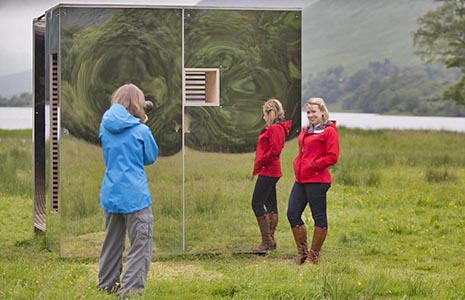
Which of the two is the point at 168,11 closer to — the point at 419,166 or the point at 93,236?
the point at 93,236

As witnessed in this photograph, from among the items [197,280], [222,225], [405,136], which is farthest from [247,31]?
[405,136]

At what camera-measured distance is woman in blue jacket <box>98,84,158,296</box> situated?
7098 millimetres

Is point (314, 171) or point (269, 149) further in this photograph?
point (269, 149)

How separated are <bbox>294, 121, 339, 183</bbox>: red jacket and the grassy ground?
720 mm

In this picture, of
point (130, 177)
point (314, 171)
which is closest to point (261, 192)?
point (314, 171)

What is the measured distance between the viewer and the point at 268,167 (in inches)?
389

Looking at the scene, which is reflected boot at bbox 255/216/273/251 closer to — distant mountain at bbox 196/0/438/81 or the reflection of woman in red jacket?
the reflection of woman in red jacket

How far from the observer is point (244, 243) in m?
9.92

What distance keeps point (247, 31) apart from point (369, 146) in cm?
1579

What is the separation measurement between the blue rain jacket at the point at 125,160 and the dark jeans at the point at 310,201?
7.99 feet

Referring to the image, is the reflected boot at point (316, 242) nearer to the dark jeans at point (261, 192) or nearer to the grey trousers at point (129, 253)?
the dark jeans at point (261, 192)

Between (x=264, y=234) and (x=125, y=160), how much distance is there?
311cm

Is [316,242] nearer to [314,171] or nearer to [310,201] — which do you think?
[310,201]

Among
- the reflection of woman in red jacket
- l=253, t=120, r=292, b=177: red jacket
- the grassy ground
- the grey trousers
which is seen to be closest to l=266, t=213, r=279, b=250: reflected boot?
the reflection of woman in red jacket
